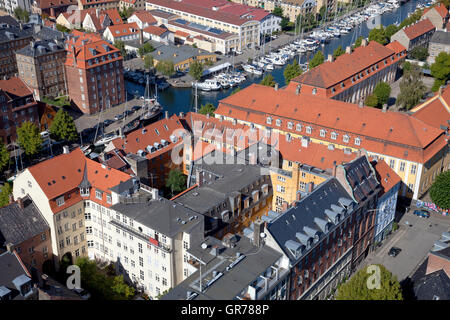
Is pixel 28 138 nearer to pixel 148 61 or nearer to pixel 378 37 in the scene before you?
pixel 148 61

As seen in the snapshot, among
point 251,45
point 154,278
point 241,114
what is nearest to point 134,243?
point 154,278

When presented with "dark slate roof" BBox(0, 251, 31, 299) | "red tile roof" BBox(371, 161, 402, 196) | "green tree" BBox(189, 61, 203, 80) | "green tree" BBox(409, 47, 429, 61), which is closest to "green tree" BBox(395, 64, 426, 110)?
"green tree" BBox(409, 47, 429, 61)

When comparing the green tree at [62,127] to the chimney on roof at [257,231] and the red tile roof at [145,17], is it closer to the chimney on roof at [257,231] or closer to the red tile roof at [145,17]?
the chimney on roof at [257,231]

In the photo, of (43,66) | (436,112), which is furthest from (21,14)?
(436,112)

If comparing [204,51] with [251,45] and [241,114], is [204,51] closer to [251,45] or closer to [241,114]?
[251,45]

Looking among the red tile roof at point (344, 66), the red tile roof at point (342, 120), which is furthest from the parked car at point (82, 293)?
the red tile roof at point (344, 66)

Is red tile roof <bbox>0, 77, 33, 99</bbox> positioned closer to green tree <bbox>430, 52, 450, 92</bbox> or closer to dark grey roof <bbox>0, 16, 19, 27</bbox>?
dark grey roof <bbox>0, 16, 19, 27</bbox>
